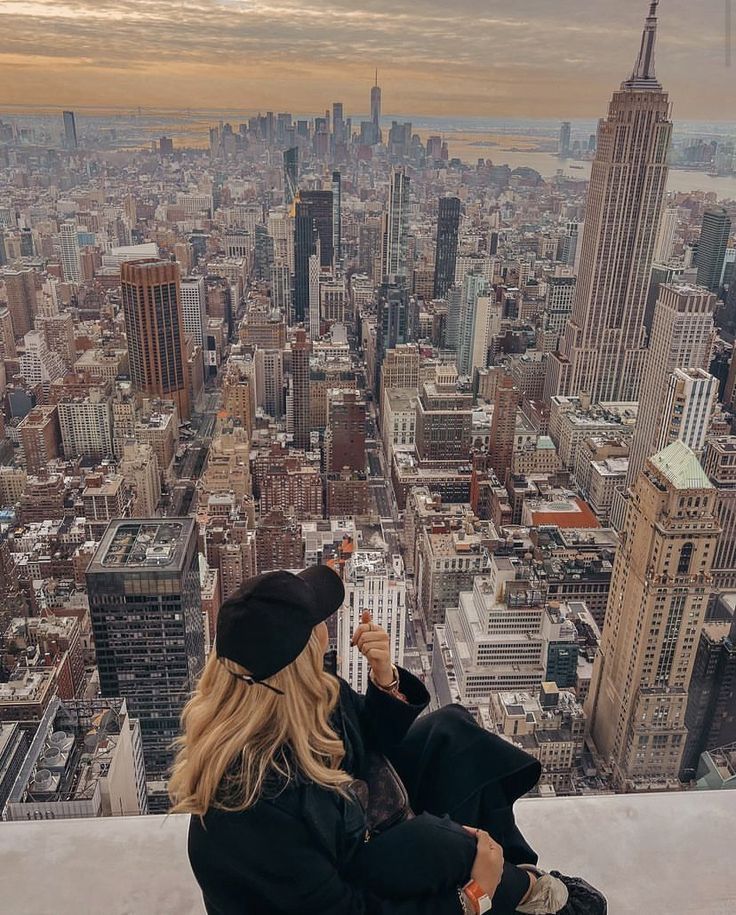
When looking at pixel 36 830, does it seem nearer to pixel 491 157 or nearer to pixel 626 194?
pixel 491 157

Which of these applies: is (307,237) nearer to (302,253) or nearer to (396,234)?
(302,253)

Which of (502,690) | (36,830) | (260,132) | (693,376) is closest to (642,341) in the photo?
(693,376)

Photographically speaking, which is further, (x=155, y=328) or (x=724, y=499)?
(x=155, y=328)

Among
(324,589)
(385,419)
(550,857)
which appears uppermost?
(324,589)

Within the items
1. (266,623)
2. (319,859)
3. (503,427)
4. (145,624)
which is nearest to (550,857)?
(319,859)

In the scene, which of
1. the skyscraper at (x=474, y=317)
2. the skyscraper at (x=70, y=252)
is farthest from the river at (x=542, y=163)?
the skyscraper at (x=474, y=317)

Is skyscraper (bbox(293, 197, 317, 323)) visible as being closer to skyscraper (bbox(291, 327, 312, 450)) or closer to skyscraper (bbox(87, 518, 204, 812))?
skyscraper (bbox(291, 327, 312, 450))

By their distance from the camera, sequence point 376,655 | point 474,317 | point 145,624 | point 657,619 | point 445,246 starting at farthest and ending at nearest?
point 445,246
point 474,317
point 657,619
point 145,624
point 376,655
